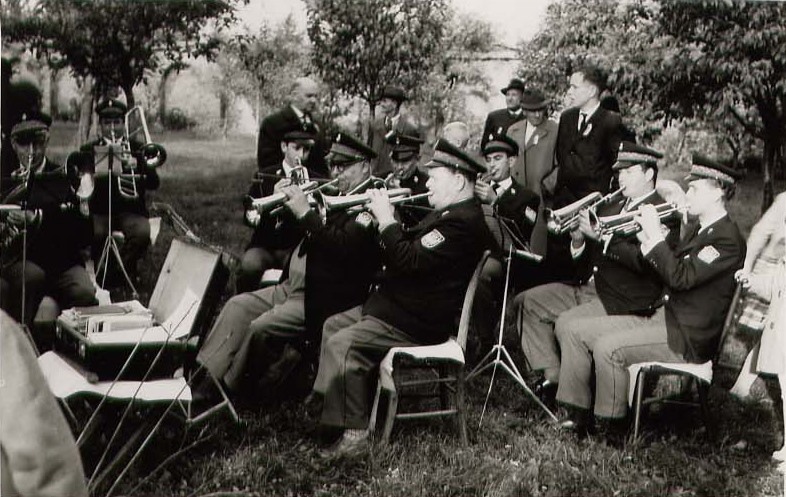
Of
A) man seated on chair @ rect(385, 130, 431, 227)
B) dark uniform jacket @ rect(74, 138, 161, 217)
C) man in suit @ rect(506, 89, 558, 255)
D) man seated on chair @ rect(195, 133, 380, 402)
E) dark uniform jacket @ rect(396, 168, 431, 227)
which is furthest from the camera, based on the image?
man in suit @ rect(506, 89, 558, 255)

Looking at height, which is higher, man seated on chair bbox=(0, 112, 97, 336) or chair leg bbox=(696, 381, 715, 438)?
man seated on chair bbox=(0, 112, 97, 336)

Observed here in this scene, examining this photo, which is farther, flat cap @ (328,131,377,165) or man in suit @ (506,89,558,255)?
man in suit @ (506,89,558,255)

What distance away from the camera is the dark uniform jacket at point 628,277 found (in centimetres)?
480

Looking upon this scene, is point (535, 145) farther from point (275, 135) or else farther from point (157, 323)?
point (157, 323)

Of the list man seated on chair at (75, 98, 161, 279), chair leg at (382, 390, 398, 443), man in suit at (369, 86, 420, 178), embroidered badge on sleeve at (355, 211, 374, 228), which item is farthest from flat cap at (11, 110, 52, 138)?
man in suit at (369, 86, 420, 178)

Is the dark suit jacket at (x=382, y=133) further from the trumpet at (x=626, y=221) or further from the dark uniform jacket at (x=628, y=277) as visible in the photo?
the trumpet at (x=626, y=221)

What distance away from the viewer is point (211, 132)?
30.0ft

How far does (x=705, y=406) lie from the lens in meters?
4.59

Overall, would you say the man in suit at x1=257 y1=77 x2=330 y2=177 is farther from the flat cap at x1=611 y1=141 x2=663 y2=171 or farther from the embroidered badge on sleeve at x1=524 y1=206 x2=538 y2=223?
the flat cap at x1=611 y1=141 x2=663 y2=171

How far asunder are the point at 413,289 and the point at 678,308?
140 centimetres

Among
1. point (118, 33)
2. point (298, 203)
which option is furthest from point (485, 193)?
point (118, 33)

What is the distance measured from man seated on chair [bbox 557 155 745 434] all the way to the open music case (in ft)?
6.56

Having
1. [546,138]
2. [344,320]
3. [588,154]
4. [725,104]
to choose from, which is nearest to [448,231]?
[344,320]

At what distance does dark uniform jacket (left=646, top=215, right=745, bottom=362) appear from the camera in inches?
172
